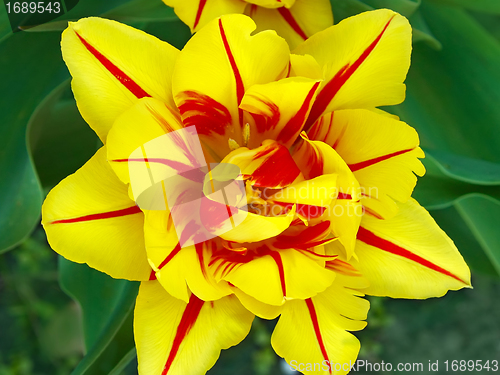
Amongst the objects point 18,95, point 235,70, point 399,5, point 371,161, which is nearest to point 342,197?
point 371,161

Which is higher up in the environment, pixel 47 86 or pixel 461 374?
pixel 47 86

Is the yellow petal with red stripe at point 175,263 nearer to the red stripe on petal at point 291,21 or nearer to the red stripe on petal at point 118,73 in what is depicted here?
the red stripe on petal at point 118,73

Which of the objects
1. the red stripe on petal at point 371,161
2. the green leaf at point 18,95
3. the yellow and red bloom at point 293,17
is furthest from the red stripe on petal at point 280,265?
the green leaf at point 18,95

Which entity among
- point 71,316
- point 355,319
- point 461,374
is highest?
point 355,319

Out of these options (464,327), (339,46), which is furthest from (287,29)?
(464,327)

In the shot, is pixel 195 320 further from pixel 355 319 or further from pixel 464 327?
pixel 464 327

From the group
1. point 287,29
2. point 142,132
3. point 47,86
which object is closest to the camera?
point 142,132

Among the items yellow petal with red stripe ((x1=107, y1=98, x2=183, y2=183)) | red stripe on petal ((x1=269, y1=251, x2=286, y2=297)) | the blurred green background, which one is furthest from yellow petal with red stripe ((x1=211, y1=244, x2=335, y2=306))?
the blurred green background

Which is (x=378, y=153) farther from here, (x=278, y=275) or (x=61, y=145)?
(x=61, y=145)
